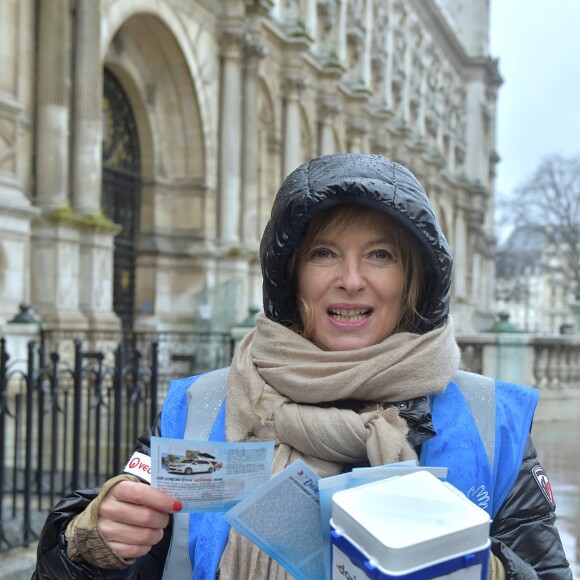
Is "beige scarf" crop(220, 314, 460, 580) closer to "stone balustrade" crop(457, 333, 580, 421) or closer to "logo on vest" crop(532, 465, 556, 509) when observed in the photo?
"logo on vest" crop(532, 465, 556, 509)

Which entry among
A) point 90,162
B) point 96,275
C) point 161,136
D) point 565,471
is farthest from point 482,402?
point 161,136

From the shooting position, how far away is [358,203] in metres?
1.96

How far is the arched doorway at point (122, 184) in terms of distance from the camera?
17.5 metres

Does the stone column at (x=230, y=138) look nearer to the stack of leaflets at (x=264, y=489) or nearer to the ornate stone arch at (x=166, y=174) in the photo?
the ornate stone arch at (x=166, y=174)

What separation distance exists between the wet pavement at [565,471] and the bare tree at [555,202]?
40259 mm

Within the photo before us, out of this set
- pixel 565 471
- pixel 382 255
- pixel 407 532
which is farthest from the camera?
pixel 565 471

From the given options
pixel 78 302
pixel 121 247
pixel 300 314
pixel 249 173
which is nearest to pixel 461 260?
pixel 249 173

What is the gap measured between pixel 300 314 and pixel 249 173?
17998 mm

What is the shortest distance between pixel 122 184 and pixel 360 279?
54.1ft

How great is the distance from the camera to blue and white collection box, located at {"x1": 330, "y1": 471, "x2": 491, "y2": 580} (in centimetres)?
132

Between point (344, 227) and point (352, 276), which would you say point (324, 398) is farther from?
point (344, 227)

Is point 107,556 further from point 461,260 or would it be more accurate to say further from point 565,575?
point 461,260

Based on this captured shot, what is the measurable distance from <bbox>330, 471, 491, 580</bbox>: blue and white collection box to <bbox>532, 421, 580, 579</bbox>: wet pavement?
4.09 meters

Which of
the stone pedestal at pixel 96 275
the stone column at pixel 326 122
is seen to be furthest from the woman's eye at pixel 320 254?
the stone column at pixel 326 122
